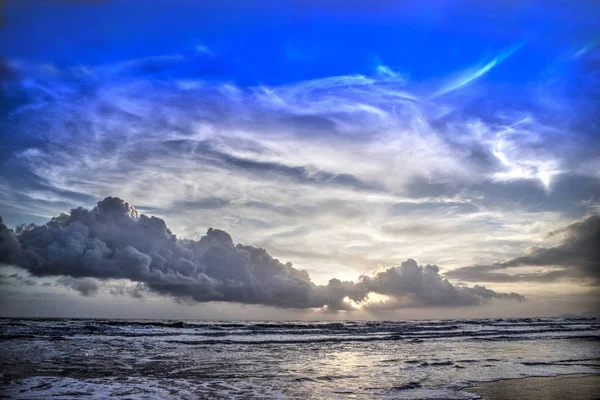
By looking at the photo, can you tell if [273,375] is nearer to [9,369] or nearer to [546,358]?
[9,369]

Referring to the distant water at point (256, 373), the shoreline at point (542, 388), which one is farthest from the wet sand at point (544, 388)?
the distant water at point (256, 373)

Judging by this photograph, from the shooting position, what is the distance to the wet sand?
1098cm

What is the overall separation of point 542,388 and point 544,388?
0.21 feet

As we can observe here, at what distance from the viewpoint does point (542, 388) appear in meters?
12.2

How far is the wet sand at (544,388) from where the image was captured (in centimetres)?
1098

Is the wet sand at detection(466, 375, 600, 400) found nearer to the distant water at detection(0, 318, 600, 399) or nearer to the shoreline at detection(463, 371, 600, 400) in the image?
the shoreline at detection(463, 371, 600, 400)

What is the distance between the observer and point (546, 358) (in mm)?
20297

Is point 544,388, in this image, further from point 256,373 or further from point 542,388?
point 256,373

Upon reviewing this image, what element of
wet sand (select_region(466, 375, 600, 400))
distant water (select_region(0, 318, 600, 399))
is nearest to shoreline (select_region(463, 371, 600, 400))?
wet sand (select_region(466, 375, 600, 400))

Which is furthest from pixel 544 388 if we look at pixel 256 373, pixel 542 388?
pixel 256 373

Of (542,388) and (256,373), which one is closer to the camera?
(542,388)

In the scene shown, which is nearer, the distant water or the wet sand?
the wet sand

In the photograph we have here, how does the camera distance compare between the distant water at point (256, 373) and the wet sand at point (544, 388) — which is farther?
the distant water at point (256, 373)

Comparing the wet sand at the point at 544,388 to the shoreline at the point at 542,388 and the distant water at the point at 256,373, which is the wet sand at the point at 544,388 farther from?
the distant water at the point at 256,373
